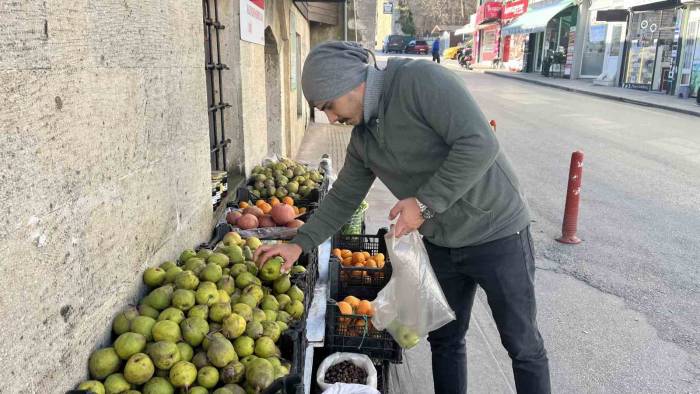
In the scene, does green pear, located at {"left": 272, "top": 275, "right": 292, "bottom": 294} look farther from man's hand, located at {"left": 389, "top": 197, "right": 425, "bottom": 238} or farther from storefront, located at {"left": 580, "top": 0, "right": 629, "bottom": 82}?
storefront, located at {"left": 580, "top": 0, "right": 629, "bottom": 82}

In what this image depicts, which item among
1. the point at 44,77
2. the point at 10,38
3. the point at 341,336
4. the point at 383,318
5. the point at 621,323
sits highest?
the point at 10,38

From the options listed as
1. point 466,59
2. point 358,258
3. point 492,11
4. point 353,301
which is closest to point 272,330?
point 353,301

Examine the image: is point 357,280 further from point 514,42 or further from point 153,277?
point 514,42

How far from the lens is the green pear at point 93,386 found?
2279 mm

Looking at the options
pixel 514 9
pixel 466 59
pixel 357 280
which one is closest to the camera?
pixel 357 280

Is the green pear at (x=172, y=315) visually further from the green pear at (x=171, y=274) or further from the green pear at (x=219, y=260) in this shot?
the green pear at (x=219, y=260)

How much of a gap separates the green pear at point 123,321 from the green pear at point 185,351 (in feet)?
0.92

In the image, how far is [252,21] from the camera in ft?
19.2

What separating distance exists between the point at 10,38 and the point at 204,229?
243 cm

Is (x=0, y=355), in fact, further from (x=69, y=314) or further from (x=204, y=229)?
(x=204, y=229)

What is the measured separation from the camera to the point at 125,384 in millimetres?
2350

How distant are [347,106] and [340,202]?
73 centimetres

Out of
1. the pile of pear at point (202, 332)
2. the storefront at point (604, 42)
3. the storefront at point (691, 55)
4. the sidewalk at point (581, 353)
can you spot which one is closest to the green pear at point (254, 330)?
the pile of pear at point (202, 332)

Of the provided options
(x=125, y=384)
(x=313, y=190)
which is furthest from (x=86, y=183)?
(x=313, y=190)
